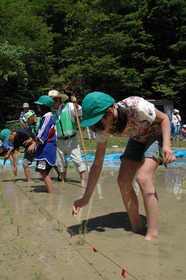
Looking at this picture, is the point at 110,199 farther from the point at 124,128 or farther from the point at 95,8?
the point at 95,8

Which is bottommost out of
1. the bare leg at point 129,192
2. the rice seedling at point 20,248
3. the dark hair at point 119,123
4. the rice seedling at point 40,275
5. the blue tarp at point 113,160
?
the blue tarp at point 113,160

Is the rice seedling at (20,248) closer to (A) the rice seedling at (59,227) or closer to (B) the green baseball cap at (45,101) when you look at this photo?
(A) the rice seedling at (59,227)

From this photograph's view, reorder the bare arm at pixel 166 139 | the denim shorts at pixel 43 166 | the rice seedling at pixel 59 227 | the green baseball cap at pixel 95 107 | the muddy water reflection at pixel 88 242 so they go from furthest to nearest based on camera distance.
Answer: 1. the denim shorts at pixel 43 166
2. the rice seedling at pixel 59 227
3. the bare arm at pixel 166 139
4. the green baseball cap at pixel 95 107
5. the muddy water reflection at pixel 88 242

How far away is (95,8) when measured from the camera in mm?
Result: 28875

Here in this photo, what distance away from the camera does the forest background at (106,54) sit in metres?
24.0

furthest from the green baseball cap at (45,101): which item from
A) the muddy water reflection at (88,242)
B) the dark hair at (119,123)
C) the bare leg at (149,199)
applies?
the bare leg at (149,199)

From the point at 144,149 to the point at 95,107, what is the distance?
79cm

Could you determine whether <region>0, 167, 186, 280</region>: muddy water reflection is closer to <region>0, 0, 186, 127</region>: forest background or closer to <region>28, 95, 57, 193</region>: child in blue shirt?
<region>28, 95, 57, 193</region>: child in blue shirt

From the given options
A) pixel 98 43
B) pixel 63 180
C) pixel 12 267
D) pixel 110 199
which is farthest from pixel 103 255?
pixel 98 43

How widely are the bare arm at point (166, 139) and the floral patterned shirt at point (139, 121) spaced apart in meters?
0.07

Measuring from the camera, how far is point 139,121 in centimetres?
275

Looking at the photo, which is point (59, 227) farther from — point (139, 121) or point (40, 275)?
point (139, 121)

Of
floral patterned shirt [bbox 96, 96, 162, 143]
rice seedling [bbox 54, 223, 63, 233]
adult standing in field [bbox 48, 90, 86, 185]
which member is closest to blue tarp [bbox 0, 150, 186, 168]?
adult standing in field [bbox 48, 90, 86, 185]

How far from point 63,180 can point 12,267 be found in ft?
13.5
